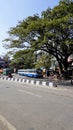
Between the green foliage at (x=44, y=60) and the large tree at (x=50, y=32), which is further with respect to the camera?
the green foliage at (x=44, y=60)

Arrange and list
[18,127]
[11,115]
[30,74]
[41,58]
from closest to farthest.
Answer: [18,127] → [11,115] → [41,58] → [30,74]

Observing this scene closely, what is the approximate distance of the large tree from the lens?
131ft

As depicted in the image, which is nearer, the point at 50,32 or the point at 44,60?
the point at 50,32

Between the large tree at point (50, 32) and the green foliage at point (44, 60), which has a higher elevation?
the large tree at point (50, 32)

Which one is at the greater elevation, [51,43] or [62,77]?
[51,43]

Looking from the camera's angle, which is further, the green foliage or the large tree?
the green foliage

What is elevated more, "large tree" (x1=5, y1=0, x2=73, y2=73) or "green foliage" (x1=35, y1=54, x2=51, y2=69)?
"large tree" (x1=5, y1=0, x2=73, y2=73)

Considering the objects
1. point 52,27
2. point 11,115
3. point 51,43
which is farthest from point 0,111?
point 51,43

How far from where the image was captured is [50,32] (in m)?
41.1

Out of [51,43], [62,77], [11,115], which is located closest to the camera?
[11,115]

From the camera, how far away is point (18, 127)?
7.98m

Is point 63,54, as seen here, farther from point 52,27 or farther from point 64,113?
point 64,113

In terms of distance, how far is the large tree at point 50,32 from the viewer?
3997cm

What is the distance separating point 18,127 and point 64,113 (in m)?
2.93
